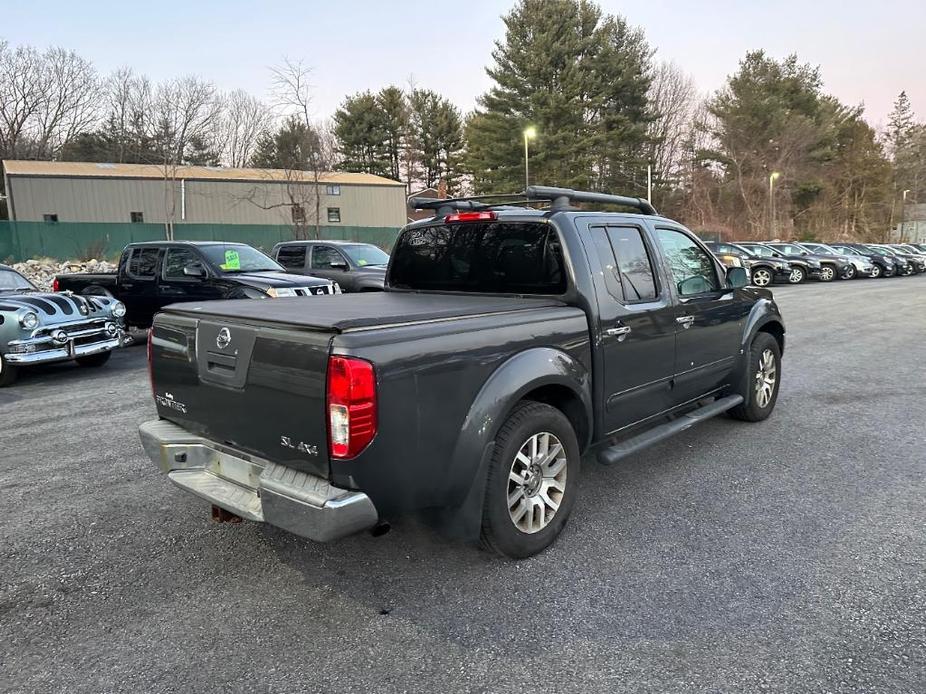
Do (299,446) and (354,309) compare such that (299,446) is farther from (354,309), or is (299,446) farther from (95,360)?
(95,360)

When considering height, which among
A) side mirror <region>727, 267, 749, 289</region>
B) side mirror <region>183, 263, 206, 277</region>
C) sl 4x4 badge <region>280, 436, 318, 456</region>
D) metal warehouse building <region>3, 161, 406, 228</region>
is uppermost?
metal warehouse building <region>3, 161, 406, 228</region>

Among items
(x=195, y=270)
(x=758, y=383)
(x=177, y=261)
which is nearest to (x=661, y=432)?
(x=758, y=383)

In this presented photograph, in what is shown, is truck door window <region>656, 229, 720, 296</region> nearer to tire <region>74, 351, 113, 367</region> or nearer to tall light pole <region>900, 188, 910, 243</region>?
tire <region>74, 351, 113, 367</region>

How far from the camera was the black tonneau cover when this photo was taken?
2.71 metres

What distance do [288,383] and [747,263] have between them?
78.7 feet

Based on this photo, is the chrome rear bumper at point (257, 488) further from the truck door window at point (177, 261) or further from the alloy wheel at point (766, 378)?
the truck door window at point (177, 261)

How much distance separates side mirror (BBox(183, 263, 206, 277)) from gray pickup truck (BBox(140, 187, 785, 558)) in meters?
6.28

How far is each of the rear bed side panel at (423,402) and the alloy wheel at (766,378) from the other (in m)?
3.37

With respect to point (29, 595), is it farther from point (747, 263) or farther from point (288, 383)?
point (747, 263)

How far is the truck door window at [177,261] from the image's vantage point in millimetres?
10219

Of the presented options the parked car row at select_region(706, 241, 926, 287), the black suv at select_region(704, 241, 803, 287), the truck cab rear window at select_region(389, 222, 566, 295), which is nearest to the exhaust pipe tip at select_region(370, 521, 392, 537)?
the truck cab rear window at select_region(389, 222, 566, 295)

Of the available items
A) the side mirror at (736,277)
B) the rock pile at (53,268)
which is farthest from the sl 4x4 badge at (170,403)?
the rock pile at (53,268)

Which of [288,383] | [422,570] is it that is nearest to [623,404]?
[422,570]

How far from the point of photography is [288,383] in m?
2.67
